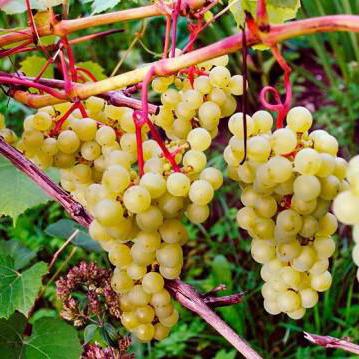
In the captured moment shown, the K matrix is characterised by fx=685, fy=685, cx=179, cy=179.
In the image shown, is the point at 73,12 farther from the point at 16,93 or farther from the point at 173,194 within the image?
the point at 173,194

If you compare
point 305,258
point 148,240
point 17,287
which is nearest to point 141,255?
point 148,240

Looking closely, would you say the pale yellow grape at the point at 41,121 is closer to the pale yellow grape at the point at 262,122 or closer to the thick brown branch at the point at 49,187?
the thick brown branch at the point at 49,187

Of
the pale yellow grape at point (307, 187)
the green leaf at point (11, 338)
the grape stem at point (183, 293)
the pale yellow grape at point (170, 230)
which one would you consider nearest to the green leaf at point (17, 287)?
the green leaf at point (11, 338)

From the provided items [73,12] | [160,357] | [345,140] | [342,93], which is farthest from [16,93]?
[342,93]

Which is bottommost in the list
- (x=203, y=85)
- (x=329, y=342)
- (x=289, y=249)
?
(x=329, y=342)

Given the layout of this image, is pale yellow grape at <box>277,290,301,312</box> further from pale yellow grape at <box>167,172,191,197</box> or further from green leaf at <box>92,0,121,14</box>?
green leaf at <box>92,0,121,14</box>

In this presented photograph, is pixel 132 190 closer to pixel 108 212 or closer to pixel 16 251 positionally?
pixel 108 212
